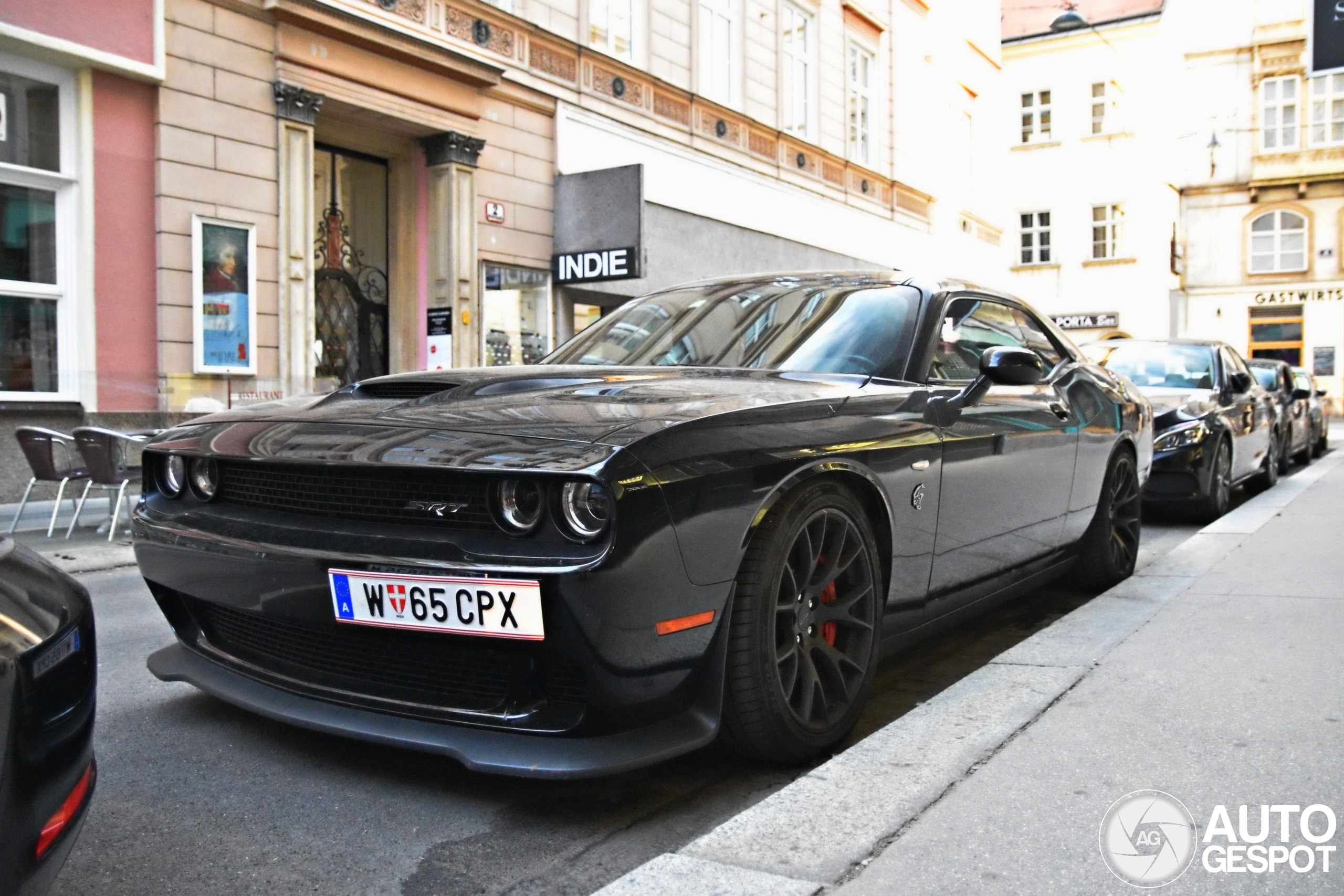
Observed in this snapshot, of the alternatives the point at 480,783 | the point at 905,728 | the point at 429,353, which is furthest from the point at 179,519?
the point at 429,353

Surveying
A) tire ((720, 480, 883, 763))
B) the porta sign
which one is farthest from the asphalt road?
the porta sign

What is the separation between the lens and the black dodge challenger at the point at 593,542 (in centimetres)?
243

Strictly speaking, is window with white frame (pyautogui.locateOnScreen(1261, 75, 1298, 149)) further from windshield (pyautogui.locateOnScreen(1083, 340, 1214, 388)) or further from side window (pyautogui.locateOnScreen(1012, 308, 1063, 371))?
side window (pyautogui.locateOnScreen(1012, 308, 1063, 371))

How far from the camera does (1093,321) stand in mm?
37250

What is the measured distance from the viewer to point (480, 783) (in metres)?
2.87

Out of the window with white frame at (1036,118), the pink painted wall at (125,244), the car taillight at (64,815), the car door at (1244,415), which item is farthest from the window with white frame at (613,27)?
the window with white frame at (1036,118)

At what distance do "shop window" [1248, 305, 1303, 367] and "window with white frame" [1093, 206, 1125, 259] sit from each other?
4555 mm

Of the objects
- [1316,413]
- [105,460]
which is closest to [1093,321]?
[1316,413]

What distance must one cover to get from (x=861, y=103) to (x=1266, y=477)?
12791mm

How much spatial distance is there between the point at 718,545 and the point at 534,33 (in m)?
12.2

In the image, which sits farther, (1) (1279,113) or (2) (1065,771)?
(1) (1279,113)

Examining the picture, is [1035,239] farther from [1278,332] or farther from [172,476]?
[172,476]

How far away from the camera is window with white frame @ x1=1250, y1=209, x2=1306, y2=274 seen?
35.8m

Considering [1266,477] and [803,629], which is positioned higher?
[803,629]
